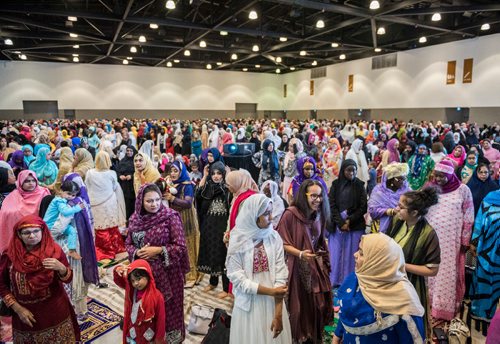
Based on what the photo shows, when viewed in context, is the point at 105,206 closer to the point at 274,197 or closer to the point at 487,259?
the point at 274,197

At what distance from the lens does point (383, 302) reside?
154cm

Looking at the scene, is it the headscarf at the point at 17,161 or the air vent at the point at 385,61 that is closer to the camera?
the headscarf at the point at 17,161

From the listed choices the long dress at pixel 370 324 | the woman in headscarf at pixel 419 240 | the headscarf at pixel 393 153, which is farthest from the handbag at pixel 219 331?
the headscarf at pixel 393 153

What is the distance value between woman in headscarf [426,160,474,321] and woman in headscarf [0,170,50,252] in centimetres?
368

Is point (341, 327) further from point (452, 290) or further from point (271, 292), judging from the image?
point (452, 290)

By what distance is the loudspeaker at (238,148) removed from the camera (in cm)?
758

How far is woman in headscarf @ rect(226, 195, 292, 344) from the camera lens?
207 cm

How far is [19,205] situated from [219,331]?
2151 millimetres

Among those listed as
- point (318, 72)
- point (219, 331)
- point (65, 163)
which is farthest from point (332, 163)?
point (318, 72)

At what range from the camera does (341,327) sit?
5.97ft

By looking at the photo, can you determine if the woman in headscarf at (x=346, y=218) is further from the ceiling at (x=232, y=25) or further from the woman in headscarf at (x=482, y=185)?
the ceiling at (x=232, y=25)

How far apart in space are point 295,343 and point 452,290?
161 cm

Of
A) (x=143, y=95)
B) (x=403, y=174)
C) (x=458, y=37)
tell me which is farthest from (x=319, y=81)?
(x=403, y=174)

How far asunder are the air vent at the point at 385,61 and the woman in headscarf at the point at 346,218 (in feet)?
55.5
